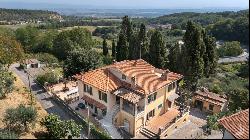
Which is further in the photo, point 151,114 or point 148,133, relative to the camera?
point 151,114

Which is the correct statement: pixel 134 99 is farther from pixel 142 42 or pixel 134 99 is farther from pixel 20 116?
pixel 142 42

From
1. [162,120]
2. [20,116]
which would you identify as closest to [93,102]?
[162,120]

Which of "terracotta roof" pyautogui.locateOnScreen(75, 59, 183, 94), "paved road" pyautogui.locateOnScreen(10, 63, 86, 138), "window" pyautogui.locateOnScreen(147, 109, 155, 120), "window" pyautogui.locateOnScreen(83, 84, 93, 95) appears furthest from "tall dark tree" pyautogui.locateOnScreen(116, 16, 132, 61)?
"window" pyautogui.locateOnScreen(147, 109, 155, 120)

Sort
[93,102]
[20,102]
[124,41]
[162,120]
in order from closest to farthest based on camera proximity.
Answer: [162,120]
[93,102]
[20,102]
[124,41]

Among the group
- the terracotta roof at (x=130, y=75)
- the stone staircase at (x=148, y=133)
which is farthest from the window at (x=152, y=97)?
the stone staircase at (x=148, y=133)

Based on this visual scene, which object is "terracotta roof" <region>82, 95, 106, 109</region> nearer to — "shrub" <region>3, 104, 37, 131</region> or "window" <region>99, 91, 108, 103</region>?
"window" <region>99, 91, 108, 103</region>

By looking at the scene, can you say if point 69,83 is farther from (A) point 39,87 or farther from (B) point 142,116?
(B) point 142,116
